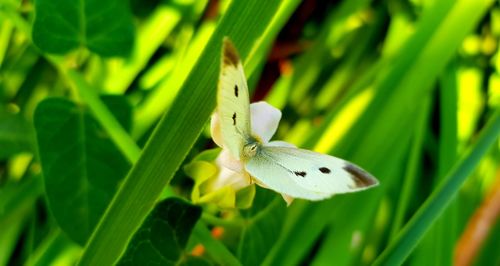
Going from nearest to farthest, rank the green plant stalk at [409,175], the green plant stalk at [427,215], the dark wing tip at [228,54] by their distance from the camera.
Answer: the dark wing tip at [228,54], the green plant stalk at [427,215], the green plant stalk at [409,175]

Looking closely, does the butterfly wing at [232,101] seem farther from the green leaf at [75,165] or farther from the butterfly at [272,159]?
the green leaf at [75,165]

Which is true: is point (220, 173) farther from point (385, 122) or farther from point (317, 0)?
point (317, 0)

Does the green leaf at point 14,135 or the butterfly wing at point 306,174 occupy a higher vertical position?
the butterfly wing at point 306,174

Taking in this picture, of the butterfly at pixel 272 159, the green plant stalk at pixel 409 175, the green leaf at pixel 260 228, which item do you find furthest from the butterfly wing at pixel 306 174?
the green plant stalk at pixel 409 175

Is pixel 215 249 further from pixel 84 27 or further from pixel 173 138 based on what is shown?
pixel 84 27

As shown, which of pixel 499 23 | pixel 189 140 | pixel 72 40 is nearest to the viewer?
pixel 189 140

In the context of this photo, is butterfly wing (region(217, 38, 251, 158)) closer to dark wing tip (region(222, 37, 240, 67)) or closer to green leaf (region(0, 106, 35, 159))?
dark wing tip (region(222, 37, 240, 67))

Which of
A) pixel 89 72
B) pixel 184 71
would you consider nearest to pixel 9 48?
pixel 89 72

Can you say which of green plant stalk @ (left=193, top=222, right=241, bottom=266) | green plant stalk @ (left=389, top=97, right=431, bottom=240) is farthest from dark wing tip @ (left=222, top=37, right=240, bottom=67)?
green plant stalk @ (left=389, top=97, right=431, bottom=240)

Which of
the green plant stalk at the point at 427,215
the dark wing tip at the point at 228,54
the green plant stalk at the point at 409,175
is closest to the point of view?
the dark wing tip at the point at 228,54
